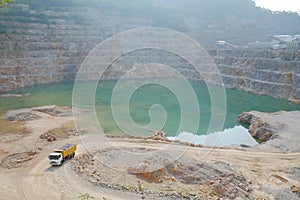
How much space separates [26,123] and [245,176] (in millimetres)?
16923

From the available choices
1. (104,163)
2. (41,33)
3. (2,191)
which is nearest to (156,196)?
(104,163)

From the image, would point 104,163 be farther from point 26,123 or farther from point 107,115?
point 107,115

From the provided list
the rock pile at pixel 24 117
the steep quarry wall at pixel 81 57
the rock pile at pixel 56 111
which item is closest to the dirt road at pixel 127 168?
the rock pile at pixel 24 117

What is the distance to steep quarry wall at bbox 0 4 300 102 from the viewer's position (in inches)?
1625

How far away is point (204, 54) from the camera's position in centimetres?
5700

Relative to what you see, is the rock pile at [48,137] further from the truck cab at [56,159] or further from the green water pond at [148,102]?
the truck cab at [56,159]

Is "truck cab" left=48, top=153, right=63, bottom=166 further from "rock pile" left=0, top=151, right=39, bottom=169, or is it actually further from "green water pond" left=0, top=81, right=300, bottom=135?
"green water pond" left=0, top=81, right=300, bottom=135

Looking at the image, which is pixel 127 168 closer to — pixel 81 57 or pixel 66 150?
pixel 66 150

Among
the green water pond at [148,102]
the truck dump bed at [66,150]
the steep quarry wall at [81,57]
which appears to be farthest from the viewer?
the steep quarry wall at [81,57]

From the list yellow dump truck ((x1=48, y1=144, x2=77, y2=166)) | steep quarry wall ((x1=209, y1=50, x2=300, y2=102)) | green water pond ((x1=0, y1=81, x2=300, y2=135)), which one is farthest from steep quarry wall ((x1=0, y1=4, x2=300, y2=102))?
yellow dump truck ((x1=48, y1=144, x2=77, y2=166))

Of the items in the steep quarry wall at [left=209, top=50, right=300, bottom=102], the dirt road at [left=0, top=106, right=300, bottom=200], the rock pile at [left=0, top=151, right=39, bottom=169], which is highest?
the steep quarry wall at [left=209, top=50, right=300, bottom=102]

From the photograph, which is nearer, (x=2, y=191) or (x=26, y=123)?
(x=2, y=191)

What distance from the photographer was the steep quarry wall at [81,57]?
41.3 metres

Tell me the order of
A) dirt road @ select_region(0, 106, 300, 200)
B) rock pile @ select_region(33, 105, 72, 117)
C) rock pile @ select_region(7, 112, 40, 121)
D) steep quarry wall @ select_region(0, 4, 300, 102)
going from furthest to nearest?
steep quarry wall @ select_region(0, 4, 300, 102), rock pile @ select_region(33, 105, 72, 117), rock pile @ select_region(7, 112, 40, 121), dirt road @ select_region(0, 106, 300, 200)
